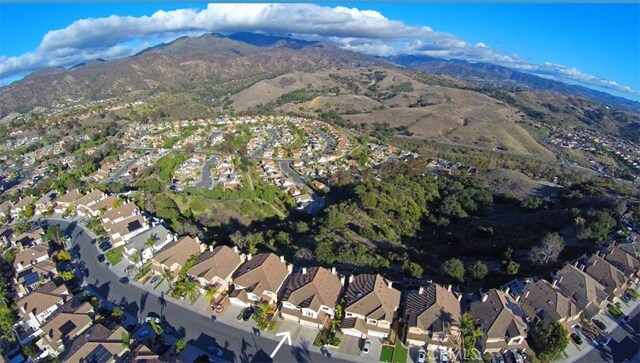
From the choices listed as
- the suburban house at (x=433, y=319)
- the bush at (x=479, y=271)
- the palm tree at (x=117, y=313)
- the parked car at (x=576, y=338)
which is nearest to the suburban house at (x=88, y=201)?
the palm tree at (x=117, y=313)

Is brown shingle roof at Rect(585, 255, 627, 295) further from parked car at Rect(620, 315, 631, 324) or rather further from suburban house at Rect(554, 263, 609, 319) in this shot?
parked car at Rect(620, 315, 631, 324)

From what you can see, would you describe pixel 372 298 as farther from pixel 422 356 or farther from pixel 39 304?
pixel 39 304

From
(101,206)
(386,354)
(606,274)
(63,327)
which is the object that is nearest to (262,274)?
(386,354)

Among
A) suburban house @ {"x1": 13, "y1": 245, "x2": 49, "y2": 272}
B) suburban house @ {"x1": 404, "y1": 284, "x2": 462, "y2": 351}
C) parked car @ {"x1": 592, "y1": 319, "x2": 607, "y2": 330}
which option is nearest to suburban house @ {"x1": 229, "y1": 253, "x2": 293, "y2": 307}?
suburban house @ {"x1": 404, "y1": 284, "x2": 462, "y2": 351}

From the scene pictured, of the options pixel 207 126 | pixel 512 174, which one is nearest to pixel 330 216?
pixel 512 174

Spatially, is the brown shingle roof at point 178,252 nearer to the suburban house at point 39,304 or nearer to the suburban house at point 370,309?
the suburban house at point 39,304

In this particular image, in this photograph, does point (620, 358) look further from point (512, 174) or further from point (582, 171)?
point (582, 171)
